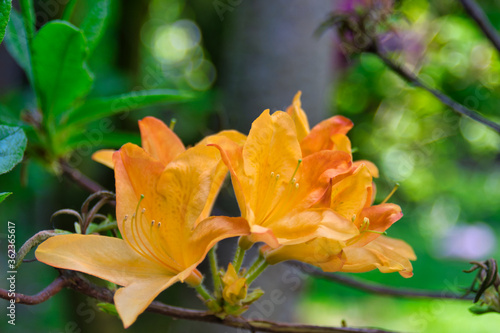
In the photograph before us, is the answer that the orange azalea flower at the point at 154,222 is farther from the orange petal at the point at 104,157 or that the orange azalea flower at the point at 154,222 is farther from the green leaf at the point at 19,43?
the green leaf at the point at 19,43

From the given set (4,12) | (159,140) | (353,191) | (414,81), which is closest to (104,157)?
(159,140)

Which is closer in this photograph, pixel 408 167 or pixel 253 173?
pixel 253 173

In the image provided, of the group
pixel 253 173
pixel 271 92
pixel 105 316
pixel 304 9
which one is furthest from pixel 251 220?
pixel 105 316

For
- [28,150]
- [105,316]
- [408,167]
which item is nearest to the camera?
[28,150]

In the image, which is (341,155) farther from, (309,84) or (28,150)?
(309,84)

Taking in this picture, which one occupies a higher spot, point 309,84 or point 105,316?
point 309,84

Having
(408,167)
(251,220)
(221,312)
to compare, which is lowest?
(408,167)

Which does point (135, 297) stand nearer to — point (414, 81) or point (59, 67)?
point (59, 67)

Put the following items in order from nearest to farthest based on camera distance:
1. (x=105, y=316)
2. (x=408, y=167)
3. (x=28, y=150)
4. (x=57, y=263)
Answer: (x=57, y=263)
(x=28, y=150)
(x=105, y=316)
(x=408, y=167)
